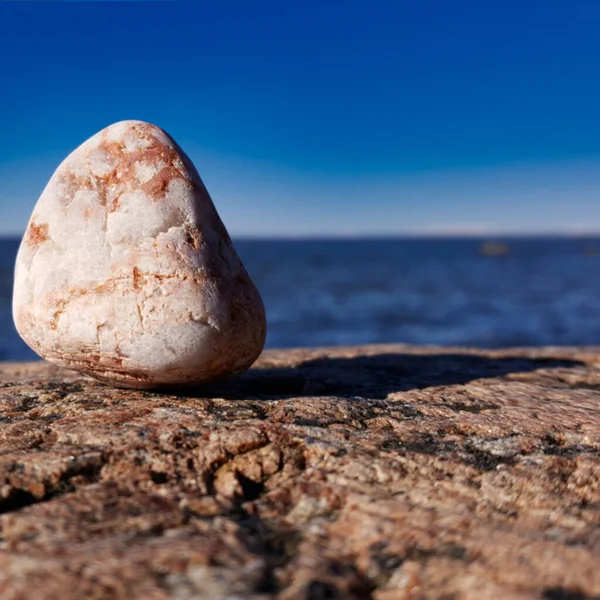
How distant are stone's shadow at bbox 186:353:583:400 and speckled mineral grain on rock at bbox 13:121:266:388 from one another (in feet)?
1.13

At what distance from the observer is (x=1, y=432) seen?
7.48 feet

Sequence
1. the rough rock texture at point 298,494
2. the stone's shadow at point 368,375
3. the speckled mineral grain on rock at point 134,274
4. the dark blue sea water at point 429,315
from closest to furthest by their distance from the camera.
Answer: the rough rock texture at point 298,494 → the speckled mineral grain on rock at point 134,274 → the stone's shadow at point 368,375 → the dark blue sea water at point 429,315

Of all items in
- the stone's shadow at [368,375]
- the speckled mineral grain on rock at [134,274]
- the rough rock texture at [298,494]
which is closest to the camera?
the rough rock texture at [298,494]

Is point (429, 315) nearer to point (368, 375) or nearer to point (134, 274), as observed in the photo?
point (368, 375)

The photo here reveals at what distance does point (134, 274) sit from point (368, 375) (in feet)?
5.21

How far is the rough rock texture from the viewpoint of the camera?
1430 mm

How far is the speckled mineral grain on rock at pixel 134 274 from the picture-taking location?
2584 millimetres

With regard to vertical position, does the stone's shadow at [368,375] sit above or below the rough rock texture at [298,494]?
above

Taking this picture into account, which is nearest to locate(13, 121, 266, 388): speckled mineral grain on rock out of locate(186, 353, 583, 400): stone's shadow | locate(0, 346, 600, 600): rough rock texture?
locate(0, 346, 600, 600): rough rock texture

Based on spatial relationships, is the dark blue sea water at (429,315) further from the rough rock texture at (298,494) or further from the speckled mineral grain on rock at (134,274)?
the rough rock texture at (298,494)

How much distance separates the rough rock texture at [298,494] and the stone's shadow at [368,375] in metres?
0.08

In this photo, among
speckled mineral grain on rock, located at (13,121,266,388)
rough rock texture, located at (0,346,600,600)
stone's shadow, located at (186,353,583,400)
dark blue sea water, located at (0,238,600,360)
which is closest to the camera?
rough rock texture, located at (0,346,600,600)

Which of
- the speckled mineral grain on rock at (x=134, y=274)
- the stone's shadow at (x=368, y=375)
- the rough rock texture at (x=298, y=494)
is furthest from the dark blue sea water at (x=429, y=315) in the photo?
the rough rock texture at (x=298, y=494)

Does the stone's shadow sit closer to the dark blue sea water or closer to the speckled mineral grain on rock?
the speckled mineral grain on rock
